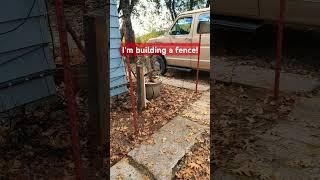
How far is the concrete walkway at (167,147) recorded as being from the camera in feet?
9.09

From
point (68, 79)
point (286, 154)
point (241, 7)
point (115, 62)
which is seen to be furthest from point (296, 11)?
point (68, 79)

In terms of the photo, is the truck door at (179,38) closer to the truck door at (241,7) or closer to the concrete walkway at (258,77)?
the concrete walkway at (258,77)

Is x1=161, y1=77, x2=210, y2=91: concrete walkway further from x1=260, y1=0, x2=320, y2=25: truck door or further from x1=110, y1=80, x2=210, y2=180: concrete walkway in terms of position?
x1=260, y1=0, x2=320, y2=25: truck door

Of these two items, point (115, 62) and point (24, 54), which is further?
point (24, 54)

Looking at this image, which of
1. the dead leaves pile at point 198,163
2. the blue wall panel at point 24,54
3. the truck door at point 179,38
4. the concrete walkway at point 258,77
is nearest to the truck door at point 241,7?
the concrete walkway at point 258,77

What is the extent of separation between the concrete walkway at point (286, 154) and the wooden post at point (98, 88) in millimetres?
1104

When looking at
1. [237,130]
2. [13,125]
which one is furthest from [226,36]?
[13,125]

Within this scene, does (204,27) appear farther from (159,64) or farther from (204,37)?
(159,64)

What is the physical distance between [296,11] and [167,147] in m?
4.44

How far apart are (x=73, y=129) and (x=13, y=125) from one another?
1864 millimetres

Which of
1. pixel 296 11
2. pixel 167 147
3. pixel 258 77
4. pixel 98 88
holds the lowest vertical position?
pixel 167 147

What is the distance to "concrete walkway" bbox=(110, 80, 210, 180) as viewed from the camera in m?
2.77

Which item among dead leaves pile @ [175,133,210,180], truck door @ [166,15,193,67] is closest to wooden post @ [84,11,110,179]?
truck door @ [166,15,193,67]

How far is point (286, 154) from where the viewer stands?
3.80m
